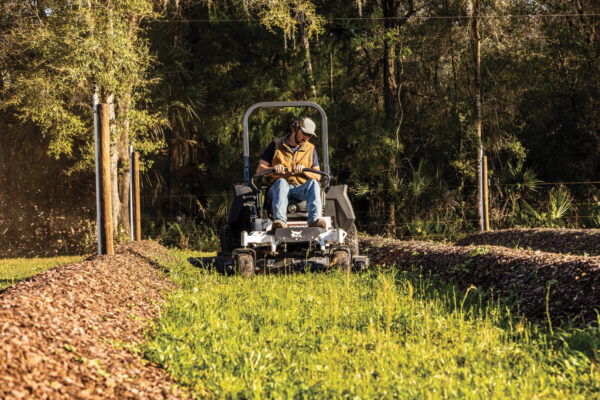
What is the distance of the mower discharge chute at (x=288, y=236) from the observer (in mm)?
7391

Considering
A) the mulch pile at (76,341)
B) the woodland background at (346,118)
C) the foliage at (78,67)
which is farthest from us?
the woodland background at (346,118)

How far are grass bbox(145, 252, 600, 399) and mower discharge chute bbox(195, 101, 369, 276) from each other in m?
1.43

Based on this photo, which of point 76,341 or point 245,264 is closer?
point 76,341

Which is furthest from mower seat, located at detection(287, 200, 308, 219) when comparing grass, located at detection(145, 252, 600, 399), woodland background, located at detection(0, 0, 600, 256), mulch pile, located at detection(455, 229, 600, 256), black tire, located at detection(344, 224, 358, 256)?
woodland background, located at detection(0, 0, 600, 256)

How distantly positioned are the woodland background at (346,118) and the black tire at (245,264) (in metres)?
8.17

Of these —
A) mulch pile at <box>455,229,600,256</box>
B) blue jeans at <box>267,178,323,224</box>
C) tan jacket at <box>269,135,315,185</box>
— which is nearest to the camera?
blue jeans at <box>267,178,323,224</box>

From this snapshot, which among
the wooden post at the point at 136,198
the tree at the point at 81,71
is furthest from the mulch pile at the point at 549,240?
the tree at the point at 81,71

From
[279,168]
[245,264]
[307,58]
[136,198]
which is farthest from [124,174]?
[245,264]

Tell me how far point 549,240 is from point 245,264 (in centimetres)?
572

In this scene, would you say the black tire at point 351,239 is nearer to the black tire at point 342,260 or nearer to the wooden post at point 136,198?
the black tire at point 342,260

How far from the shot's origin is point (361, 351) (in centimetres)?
419

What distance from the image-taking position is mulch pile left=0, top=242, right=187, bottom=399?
10.8 ft

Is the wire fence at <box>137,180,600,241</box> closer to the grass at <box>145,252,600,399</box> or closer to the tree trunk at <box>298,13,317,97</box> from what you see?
the tree trunk at <box>298,13,317,97</box>

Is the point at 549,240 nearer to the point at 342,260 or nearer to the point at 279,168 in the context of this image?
the point at 342,260
